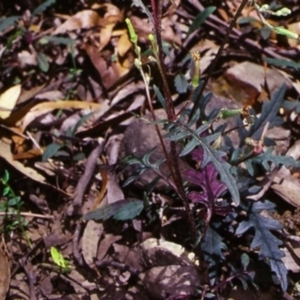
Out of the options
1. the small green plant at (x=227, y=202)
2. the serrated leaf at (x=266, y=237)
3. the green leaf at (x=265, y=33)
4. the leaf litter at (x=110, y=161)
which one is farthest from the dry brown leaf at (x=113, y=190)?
the green leaf at (x=265, y=33)

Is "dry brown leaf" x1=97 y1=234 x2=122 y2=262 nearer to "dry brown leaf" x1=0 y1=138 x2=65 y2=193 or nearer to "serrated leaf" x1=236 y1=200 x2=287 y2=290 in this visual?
"dry brown leaf" x1=0 y1=138 x2=65 y2=193

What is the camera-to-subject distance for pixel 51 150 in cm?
344

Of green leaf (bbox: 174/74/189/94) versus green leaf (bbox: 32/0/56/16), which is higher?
green leaf (bbox: 32/0/56/16)

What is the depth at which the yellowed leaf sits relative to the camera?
12.0ft

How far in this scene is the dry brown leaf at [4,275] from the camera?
10.1 ft

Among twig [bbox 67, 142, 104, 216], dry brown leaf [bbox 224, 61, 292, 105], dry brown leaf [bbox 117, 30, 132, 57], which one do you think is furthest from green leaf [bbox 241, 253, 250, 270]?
dry brown leaf [bbox 117, 30, 132, 57]

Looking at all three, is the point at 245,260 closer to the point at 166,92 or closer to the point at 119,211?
the point at 119,211

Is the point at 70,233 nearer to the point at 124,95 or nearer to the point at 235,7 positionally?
the point at 124,95

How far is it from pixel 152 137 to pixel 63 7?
1257mm

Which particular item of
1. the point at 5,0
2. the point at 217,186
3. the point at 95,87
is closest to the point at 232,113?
the point at 217,186

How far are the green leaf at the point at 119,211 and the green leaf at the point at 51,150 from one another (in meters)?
0.37

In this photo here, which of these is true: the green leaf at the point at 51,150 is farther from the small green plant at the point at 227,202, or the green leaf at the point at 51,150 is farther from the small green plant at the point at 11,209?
the small green plant at the point at 227,202

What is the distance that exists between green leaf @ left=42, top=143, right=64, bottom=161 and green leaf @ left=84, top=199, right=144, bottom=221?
1.21 feet

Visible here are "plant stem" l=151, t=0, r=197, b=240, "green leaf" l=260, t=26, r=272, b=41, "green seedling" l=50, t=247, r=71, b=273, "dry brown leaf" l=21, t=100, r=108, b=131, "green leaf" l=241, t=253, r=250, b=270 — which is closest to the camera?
"plant stem" l=151, t=0, r=197, b=240
